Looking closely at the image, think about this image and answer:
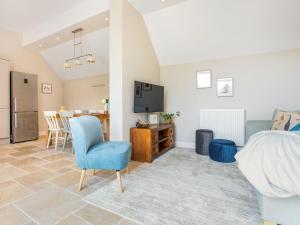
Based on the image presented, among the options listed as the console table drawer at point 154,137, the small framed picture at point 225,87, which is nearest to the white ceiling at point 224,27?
the small framed picture at point 225,87

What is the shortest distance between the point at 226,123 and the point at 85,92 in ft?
15.7

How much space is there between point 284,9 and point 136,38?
8.53 feet

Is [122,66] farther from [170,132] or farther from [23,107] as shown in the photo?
[23,107]

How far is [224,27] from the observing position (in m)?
3.20

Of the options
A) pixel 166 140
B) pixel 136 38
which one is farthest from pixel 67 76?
pixel 166 140

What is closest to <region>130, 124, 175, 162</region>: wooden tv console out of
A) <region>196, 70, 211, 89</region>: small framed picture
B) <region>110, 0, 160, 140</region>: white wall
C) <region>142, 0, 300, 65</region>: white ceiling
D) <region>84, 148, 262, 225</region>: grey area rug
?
<region>110, 0, 160, 140</region>: white wall

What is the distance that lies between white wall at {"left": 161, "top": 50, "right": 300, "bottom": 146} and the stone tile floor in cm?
192

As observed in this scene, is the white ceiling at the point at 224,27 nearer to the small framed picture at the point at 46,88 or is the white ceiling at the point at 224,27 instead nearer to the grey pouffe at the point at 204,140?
the grey pouffe at the point at 204,140

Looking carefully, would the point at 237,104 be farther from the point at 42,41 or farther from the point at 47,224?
the point at 42,41

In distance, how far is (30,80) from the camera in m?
4.82

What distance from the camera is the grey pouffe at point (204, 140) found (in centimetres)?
342

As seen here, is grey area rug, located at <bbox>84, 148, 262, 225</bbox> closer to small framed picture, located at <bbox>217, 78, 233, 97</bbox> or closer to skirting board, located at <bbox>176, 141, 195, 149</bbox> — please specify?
skirting board, located at <bbox>176, 141, 195, 149</bbox>

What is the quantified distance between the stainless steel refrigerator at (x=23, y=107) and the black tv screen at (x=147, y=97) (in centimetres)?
362

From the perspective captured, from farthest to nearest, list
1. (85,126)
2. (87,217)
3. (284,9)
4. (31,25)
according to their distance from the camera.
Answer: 1. (31,25)
2. (284,9)
3. (85,126)
4. (87,217)
